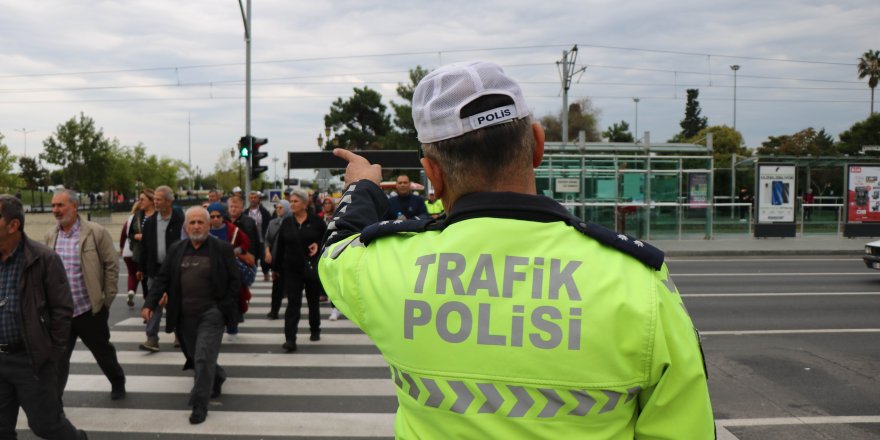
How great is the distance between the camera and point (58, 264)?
176 inches

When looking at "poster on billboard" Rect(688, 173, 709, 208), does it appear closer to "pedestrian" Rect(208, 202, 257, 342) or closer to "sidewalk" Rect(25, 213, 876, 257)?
"sidewalk" Rect(25, 213, 876, 257)

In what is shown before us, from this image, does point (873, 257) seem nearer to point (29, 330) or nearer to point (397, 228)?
point (29, 330)

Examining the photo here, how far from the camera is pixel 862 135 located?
165ft

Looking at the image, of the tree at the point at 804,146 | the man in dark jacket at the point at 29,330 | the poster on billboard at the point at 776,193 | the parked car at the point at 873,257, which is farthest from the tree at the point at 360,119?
the man in dark jacket at the point at 29,330

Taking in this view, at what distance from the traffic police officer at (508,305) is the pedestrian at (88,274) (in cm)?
515

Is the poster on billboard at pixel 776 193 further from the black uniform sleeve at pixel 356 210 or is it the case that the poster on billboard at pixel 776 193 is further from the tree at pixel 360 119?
the tree at pixel 360 119

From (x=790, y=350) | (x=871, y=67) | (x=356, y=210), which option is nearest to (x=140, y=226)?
(x=790, y=350)

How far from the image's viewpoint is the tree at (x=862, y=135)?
4956cm

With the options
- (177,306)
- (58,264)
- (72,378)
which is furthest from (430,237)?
(72,378)

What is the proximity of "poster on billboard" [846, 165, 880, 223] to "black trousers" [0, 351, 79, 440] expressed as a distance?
24033 millimetres

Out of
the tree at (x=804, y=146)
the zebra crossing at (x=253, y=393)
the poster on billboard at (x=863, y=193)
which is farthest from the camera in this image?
the tree at (x=804, y=146)

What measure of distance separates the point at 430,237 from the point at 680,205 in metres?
22.0

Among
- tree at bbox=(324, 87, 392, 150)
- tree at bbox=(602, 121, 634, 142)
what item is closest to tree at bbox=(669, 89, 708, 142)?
tree at bbox=(602, 121, 634, 142)

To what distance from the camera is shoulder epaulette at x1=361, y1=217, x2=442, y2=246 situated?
157 centimetres
